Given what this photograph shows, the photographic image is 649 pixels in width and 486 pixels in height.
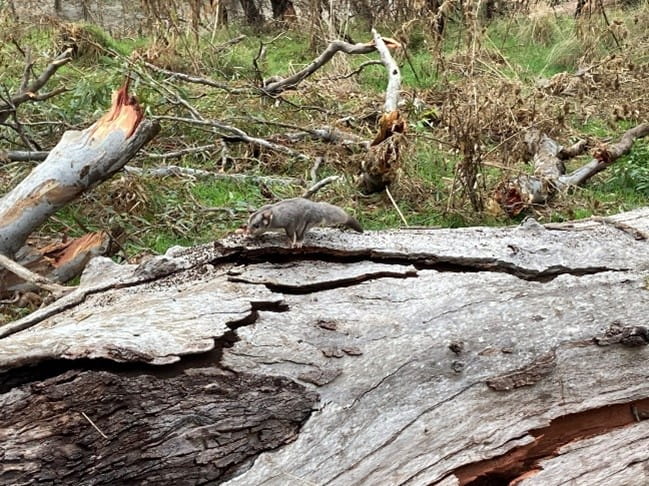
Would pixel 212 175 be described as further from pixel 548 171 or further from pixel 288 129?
pixel 548 171

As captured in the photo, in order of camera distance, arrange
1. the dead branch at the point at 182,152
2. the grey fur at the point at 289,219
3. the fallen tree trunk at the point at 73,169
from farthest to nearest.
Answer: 1. the dead branch at the point at 182,152
2. the fallen tree trunk at the point at 73,169
3. the grey fur at the point at 289,219

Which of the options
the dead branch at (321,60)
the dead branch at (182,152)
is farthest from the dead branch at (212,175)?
the dead branch at (321,60)

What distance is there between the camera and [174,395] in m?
2.42

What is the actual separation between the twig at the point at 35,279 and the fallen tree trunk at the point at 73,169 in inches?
8.9

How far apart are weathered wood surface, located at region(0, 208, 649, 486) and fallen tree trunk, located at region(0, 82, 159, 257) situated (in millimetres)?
1027

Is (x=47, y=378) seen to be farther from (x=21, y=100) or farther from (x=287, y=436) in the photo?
(x=21, y=100)

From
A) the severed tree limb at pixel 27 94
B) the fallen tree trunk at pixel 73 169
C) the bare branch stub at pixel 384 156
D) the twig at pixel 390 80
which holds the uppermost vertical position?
the severed tree limb at pixel 27 94

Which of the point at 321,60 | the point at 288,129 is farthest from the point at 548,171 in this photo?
the point at 321,60

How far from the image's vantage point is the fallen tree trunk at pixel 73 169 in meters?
4.23

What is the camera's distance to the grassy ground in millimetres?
5734

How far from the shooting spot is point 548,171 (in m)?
6.59

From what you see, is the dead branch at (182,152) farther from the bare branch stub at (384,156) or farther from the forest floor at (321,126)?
the bare branch stub at (384,156)

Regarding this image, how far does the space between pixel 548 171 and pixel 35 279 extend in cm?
421

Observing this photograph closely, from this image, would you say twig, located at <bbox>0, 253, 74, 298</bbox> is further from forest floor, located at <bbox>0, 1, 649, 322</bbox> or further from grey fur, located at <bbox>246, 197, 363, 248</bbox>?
grey fur, located at <bbox>246, 197, 363, 248</bbox>
